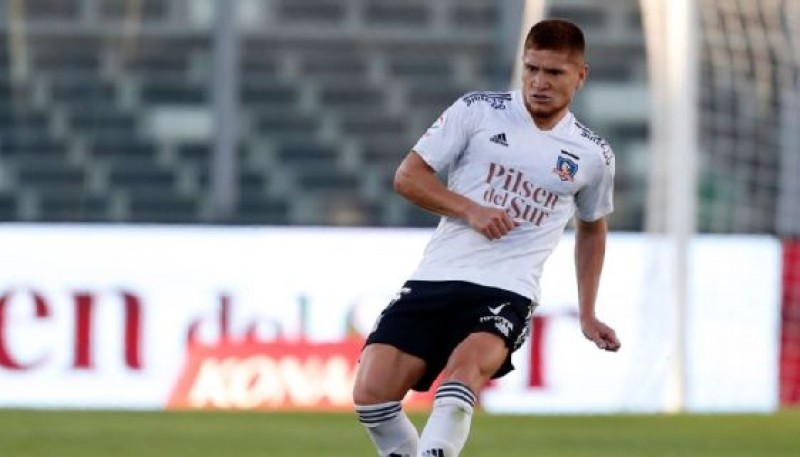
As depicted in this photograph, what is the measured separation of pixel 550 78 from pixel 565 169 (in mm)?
301

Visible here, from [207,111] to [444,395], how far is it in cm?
1584

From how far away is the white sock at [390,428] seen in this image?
6.34 meters

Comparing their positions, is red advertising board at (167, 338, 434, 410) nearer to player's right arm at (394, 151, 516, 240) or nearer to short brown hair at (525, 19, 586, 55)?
player's right arm at (394, 151, 516, 240)

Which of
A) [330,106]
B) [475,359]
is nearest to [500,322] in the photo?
[475,359]

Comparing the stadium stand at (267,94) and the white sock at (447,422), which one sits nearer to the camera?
the white sock at (447,422)

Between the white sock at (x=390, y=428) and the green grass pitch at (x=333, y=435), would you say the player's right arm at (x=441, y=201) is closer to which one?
the white sock at (x=390, y=428)

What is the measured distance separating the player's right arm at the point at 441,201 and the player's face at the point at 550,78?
0.33 m

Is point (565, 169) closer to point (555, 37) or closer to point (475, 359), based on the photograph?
point (555, 37)

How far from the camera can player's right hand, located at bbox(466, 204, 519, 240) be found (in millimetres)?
6012

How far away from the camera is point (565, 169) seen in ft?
20.5

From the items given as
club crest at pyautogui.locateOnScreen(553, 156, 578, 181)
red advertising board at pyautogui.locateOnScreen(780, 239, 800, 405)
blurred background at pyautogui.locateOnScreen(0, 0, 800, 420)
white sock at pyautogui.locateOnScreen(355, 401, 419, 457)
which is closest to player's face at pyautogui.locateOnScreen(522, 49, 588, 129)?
club crest at pyautogui.locateOnScreen(553, 156, 578, 181)

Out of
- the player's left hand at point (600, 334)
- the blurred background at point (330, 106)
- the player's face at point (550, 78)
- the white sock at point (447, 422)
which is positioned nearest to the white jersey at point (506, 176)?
the player's face at point (550, 78)

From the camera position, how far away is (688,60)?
15391 millimetres

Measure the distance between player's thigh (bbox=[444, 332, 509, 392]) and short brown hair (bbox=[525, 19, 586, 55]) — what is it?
0.82m
